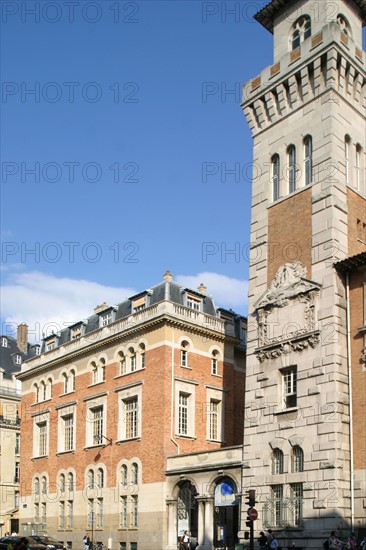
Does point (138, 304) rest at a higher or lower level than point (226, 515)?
higher

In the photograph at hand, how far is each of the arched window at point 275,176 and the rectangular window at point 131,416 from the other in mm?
17110

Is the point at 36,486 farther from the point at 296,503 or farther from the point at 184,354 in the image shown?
the point at 296,503

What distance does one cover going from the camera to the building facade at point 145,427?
44.1 metres

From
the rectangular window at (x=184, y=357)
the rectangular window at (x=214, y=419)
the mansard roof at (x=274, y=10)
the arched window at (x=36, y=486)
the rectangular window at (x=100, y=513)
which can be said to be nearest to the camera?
the mansard roof at (x=274, y=10)

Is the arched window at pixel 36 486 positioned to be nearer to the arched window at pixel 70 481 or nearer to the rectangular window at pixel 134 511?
the arched window at pixel 70 481

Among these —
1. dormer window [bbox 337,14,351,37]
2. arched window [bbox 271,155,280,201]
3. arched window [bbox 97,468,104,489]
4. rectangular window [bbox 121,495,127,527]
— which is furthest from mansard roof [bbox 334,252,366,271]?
arched window [bbox 97,468,104,489]

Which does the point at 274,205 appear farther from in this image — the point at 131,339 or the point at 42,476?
the point at 42,476

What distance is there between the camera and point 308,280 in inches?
1414

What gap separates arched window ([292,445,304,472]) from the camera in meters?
34.4

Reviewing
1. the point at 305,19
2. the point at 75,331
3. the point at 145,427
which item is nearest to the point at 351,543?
the point at 145,427

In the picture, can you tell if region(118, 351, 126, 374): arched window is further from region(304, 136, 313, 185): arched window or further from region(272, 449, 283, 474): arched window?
region(304, 136, 313, 185): arched window

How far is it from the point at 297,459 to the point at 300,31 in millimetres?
22512

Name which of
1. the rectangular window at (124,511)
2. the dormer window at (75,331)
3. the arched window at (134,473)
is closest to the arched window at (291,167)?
the arched window at (134,473)

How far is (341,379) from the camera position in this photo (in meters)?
33.9
